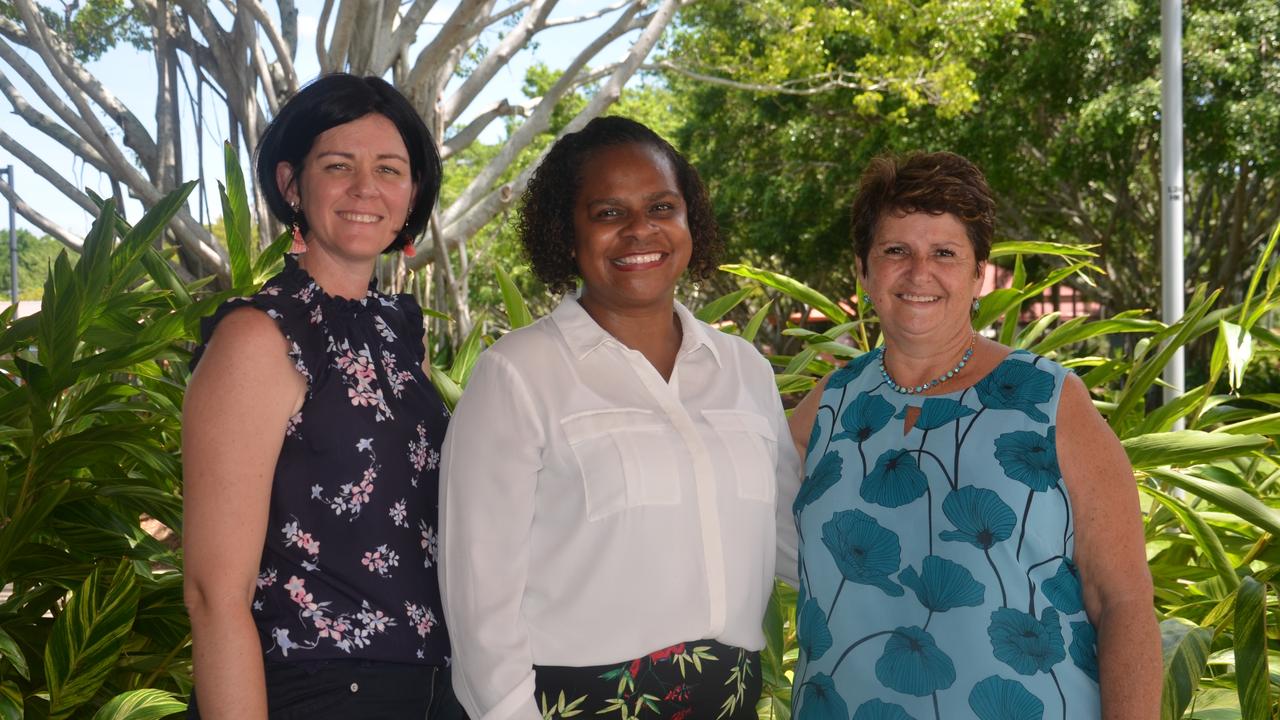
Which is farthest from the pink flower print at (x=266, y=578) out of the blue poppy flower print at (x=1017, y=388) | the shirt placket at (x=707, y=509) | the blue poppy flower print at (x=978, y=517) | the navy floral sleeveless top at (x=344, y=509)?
the blue poppy flower print at (x=1017, y=388)

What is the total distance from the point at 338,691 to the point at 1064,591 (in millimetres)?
1132

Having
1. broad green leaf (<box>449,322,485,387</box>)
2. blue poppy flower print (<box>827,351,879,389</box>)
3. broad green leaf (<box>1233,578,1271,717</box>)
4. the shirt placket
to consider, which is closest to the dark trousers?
the shirt placket

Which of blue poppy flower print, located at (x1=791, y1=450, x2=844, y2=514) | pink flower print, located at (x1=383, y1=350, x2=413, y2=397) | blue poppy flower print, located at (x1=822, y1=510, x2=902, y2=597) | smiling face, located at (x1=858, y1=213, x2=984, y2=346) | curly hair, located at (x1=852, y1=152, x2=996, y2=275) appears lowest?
blue poppy flower print, located at (x1=822, y1=510, x2=902, y2=597)

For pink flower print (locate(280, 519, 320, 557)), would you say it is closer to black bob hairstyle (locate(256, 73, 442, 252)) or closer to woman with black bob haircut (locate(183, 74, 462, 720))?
woman with black bob haircut (locate(183, 74, 462, 720))

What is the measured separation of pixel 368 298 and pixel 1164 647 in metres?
1.54

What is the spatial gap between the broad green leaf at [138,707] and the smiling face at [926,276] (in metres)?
1.47

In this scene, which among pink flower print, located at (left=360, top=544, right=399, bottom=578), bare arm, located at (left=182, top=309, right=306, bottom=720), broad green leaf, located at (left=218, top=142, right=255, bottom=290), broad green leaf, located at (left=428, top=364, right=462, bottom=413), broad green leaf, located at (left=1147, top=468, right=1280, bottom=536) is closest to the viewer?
bare arm, located at (left=182, top=309, right=306, bottom=720)

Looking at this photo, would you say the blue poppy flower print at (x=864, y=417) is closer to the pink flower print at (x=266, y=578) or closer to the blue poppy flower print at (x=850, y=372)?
the blue poppy flower print at (x=850, y=372)

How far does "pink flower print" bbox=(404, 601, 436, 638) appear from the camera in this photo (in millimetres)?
1710

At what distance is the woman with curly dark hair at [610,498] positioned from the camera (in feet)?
5.59

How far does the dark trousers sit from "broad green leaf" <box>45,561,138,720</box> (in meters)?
0.51

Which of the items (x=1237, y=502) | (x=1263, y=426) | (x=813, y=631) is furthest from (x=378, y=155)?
(x=1263, y=426)

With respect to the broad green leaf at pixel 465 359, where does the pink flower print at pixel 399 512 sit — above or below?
below

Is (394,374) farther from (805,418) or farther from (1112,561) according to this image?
(1112,561)
